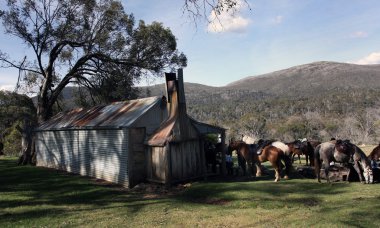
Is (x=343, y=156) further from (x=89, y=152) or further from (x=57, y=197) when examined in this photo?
(x=89, y=152)

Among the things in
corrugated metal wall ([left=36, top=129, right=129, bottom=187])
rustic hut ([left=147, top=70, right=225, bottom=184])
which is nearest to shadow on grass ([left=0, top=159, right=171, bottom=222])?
corrugated metal wall ([left=36, top=129, right=129, bottom=187])

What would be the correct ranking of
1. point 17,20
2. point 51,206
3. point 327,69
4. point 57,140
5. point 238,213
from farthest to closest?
point 327,69, point 17,20, point 57,140, point 51,206, point 238,213

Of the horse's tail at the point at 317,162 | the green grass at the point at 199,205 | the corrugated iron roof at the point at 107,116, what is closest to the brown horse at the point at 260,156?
the green grass at the point at 199,205

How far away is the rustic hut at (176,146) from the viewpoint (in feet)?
57.1

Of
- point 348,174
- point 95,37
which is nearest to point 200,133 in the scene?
point 348,174

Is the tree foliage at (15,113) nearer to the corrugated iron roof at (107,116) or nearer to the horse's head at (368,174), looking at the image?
the corrugated iron roof at (107,116)

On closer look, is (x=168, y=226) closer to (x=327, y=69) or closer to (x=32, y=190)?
(x=32, y=190)

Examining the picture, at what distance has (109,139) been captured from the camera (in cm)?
1964

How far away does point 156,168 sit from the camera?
17.8 metres

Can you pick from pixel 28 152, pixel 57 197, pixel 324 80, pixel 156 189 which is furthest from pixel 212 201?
pixel 324 80

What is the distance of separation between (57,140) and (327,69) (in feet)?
622

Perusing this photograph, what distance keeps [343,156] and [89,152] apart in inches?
558

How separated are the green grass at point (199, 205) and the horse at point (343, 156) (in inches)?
26.9

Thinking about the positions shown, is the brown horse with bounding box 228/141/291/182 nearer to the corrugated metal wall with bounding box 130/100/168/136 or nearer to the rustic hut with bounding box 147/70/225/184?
the rustic hut with bounding box 147/70/225/184
